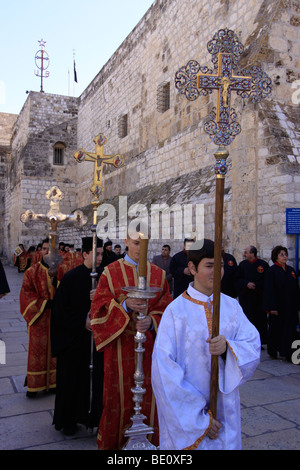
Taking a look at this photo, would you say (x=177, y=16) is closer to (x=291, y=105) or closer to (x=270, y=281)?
(x=291, y=105)

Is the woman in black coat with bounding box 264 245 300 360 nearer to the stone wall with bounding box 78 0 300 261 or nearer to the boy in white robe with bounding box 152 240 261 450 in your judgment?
the stone wall with bounding box 78 0 300 261

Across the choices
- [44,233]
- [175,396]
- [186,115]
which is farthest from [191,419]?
[44,233]

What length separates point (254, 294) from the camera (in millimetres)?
6703

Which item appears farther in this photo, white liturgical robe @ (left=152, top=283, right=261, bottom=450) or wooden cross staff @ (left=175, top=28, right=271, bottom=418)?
wooden cross staff @ (left=175, top=28, right=271, bottom=418)

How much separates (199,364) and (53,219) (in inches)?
111

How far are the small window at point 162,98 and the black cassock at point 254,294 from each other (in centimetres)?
811

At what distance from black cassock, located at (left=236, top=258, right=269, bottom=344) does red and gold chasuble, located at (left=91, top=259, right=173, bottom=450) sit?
3877 mm

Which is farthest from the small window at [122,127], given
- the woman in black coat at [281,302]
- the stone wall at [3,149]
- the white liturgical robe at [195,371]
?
the white liturgical robe at [195,371]

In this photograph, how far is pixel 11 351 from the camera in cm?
622

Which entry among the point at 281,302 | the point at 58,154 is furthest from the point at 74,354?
the point at 58,154

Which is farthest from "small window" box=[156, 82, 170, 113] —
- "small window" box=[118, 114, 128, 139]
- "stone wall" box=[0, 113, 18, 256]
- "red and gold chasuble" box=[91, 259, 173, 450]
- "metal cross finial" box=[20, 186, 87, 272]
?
"stone wall" box=[0, 113, 18, 256]

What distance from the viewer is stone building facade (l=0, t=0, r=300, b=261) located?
7742mm

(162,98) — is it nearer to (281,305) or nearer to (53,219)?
(281,305)

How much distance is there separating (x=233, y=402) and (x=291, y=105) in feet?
24.2
